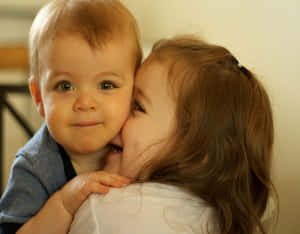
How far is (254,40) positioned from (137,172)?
696 millimetres

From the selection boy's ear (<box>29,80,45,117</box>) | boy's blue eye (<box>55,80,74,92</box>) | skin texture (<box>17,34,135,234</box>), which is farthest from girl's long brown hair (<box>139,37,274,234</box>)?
boy's ear (<box>29,80,45,117</box>)

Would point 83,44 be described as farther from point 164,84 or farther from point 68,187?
point 68,187

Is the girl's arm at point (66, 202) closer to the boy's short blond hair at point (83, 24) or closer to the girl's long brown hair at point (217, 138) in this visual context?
the girl's long brown hair at point (217, 138)

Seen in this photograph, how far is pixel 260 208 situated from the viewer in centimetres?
97

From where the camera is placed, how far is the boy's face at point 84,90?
838 millimetres

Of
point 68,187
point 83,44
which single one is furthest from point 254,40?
point 68,187

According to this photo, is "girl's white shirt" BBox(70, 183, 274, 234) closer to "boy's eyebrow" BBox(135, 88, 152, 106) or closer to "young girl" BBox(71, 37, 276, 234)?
"young girl" BBox(71, 37, 276, 234)

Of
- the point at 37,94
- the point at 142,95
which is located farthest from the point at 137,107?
the point at 37,94

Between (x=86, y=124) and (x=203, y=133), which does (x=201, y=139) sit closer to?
(x=203, y=133)

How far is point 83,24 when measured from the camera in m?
0.84

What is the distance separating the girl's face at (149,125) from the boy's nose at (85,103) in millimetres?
100

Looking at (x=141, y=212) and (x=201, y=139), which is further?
(x=201, y=139)

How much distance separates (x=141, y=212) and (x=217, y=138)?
246mm

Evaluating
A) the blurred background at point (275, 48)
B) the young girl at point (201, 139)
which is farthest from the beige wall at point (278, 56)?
the young girl at point (201, 139)
